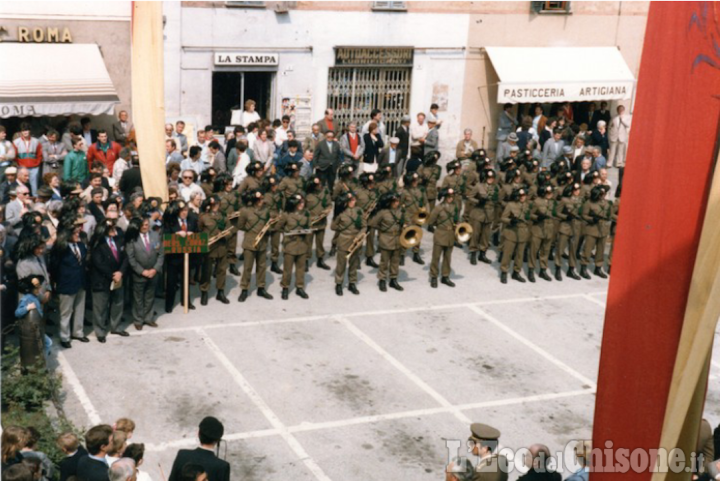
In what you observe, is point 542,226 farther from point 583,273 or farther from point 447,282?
point 447,282

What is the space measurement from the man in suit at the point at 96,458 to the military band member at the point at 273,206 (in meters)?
8.03

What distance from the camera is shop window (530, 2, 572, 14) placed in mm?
25231

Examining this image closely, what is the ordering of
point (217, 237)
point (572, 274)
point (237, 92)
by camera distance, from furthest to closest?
point (237, 92) → point (572, 274) → point (217, 237)

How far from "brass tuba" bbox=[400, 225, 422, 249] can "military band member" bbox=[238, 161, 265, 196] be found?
2648 millimetres

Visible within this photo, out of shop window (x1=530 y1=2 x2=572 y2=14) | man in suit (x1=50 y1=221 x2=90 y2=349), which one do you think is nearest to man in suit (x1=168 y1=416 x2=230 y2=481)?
man in suit (x1=50 y1=221 x2=90 y2=349)

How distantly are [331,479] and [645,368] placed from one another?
4708mm

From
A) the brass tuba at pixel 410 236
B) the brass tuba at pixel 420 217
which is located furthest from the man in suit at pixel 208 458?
the brass tuba at pixel 420 217

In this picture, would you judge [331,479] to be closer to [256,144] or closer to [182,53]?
[256,144]

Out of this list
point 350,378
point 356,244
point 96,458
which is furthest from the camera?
point 356,244

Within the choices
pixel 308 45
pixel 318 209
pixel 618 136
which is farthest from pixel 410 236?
pixel 618 136

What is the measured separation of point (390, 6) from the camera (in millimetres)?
23250

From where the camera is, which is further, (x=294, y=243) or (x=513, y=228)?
(x=513, y=228)

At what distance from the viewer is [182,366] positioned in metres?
12.4

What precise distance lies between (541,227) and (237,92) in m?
8.75
